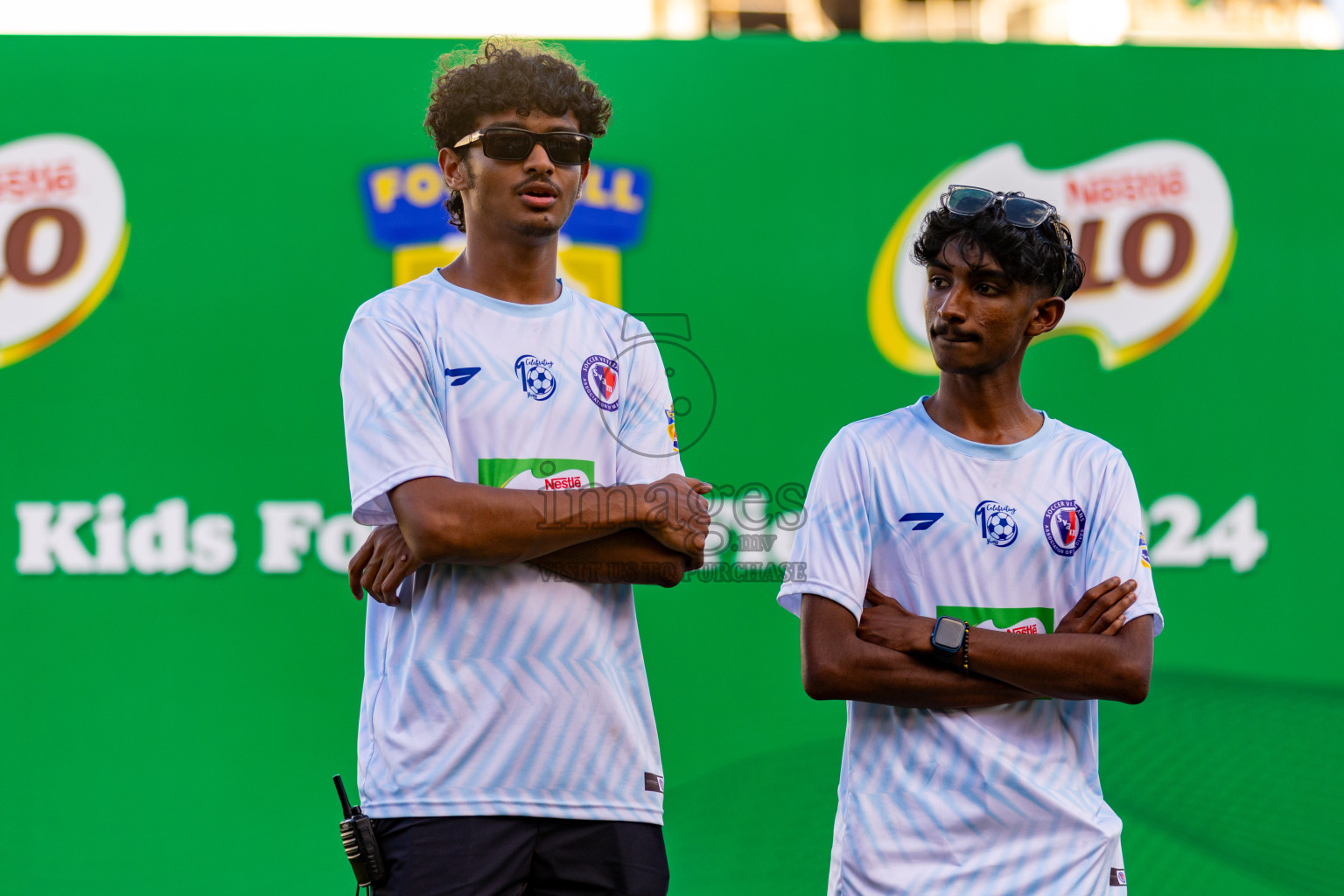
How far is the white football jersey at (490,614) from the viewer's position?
1801mm

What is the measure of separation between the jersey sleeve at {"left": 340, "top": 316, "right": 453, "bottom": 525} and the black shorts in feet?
1.63


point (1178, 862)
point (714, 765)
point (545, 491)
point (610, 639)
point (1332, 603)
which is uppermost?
point (545, 491)

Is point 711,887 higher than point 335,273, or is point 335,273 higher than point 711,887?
point 335,273

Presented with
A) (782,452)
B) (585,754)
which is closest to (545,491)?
(585,754)

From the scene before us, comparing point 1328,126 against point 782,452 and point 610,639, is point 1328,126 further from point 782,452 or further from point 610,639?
point 610,639

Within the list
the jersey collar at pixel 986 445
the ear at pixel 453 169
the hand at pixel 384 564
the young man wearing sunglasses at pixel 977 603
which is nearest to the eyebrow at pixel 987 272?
the young man wearing sunglasses at pixel 977 603

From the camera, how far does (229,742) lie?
11.4ft

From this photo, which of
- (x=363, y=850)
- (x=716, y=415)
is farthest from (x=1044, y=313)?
(x=716, y=415)

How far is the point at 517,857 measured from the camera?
1795 millimetres

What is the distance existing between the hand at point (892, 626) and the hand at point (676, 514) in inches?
11.5

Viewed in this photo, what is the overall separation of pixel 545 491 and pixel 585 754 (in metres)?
0.42

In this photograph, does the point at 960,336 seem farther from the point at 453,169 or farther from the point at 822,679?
the point at 453,169

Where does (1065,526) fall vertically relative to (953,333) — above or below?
below

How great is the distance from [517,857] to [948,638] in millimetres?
739
